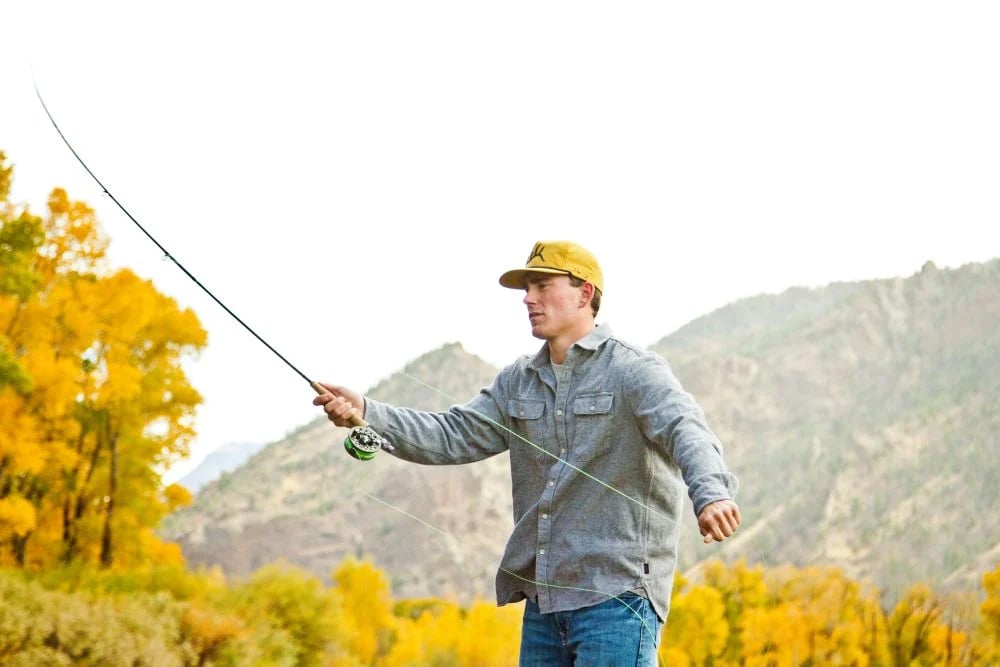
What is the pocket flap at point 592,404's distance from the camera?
2570 millimetres

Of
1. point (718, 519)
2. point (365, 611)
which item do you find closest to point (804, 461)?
point (365, 611)

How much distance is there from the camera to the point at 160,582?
13703 mm

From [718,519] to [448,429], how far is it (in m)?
0.87

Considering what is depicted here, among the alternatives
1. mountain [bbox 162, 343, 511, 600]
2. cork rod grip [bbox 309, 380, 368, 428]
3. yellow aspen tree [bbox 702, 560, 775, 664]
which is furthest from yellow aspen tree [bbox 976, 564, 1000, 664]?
cork rod grip [bbox 309, 380, 368, 428]

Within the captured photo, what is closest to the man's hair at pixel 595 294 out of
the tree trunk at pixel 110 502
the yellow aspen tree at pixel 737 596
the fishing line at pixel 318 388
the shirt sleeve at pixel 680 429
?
the shirt sleeve at pixel 680 429

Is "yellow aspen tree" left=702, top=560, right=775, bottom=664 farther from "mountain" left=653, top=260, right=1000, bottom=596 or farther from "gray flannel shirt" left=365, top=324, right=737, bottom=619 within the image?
"gray flannel shirt" left=365, top=324, right=737, bottom=619

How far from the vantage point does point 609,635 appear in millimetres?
2439

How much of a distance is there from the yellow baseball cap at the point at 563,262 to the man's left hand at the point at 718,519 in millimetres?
689

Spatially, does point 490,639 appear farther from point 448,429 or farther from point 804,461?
point 804,461

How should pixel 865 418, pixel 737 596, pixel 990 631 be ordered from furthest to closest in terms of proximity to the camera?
pixel 865 418
pixel 990 631
pixel 737 596

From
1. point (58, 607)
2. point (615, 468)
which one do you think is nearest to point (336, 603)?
point (58, 607)

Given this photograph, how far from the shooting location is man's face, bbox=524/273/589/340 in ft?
8.82

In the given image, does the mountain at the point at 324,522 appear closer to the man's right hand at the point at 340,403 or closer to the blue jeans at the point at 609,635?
the man's right hand at the point at 340,403

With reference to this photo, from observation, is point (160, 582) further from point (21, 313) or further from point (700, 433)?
point (700, 433)
